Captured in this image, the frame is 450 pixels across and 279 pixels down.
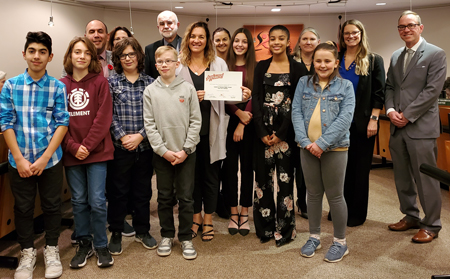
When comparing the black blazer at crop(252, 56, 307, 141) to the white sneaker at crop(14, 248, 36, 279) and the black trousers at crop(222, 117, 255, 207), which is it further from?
the white sneaker at crop(14, 248, 36, 279)

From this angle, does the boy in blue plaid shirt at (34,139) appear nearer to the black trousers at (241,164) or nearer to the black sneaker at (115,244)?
the black sneaker at (115,244)

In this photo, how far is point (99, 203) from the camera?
2619 millimetres

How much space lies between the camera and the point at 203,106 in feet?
9.59

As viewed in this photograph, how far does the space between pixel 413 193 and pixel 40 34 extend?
3.21m

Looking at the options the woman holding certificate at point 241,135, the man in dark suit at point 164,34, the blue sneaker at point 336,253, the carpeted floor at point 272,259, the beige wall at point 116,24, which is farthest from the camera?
the beige wall at point 116,24

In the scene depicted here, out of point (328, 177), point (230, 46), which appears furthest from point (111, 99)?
point (328, 177)

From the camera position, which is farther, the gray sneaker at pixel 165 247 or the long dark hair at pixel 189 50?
the long dark hair at pixel 189 50

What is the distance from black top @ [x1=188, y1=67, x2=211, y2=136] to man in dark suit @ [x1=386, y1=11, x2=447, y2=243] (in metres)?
1.56

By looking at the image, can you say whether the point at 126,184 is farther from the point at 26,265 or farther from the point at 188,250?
the point at 26,265

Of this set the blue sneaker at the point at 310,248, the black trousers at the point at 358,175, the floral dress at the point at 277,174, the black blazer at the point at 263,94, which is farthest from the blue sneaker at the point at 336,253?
the black blazer at the point at 263,94

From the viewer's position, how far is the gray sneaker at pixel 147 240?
9.50 feet

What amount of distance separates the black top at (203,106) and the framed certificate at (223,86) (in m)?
0.10

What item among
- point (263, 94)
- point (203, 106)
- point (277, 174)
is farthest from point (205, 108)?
point (277, 174)

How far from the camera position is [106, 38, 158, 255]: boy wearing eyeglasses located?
271cm
